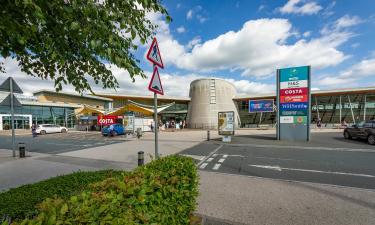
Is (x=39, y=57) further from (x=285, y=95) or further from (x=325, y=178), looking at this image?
(x=285, y=95)

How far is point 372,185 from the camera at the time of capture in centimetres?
474

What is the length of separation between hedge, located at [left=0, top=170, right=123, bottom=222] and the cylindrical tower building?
3600 cm

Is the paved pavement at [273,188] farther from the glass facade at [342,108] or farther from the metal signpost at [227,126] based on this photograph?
the glass facade at [342,108]

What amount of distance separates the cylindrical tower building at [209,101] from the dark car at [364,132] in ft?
82.7

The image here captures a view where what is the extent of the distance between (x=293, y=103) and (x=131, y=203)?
50.3 feet

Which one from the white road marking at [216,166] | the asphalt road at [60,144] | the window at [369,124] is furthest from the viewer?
the window at [369,124]

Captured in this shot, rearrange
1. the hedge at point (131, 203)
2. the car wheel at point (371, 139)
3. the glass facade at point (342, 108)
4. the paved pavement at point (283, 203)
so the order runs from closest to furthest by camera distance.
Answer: the hedge at point (131, 203), the paved pavement at point (283, 203), the car wheel at point (371, 139), the glass facade at point (342, 108)

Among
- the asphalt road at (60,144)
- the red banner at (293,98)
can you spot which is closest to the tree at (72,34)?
the asphalt road at (60,144)

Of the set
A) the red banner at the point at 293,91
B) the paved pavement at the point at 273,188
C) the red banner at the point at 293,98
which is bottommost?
the paved pavement at the point at 273,188

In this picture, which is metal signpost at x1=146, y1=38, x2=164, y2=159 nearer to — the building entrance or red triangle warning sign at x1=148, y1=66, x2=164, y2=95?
red triangle warning sign at x1=148, y1=66, x2=164, y2=95

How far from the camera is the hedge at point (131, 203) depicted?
4.13 ft

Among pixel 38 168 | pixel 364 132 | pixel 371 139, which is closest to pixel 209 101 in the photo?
pixel 364 132

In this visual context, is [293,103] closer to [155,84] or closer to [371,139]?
[371,139]

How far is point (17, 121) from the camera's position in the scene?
36.8m
